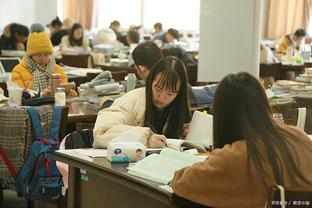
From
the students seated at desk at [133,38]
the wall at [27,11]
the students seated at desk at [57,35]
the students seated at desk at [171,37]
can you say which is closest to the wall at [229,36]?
the students seated at desk at [133,38]

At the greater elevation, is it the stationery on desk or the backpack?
the stationery on desk

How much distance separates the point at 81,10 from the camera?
15922 millimetres

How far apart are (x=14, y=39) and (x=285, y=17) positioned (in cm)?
690

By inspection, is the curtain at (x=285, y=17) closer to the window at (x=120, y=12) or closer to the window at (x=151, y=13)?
the window at (x=151, y=13)

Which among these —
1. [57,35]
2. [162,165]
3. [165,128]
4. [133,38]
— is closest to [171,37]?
[133,38]

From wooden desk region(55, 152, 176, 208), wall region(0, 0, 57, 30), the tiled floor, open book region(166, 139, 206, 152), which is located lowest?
the tiled floor

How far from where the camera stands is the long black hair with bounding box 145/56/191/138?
3623mm

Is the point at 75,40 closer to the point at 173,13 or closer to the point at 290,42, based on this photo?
the point at 290,42

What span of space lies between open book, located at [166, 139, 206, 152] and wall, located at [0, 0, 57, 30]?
9571mm

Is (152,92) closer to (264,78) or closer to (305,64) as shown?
(264,78)

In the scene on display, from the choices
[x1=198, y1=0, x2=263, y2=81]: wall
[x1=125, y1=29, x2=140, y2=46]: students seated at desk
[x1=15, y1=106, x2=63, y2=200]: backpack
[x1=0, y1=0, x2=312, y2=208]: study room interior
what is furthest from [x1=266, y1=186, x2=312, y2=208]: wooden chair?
[x1=125, y1=29, x2=140, y2=46]: students seated at desk

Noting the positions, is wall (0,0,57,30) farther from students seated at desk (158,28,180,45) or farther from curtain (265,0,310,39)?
curtain (265,0,310,39)

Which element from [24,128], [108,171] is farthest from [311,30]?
[108,171]

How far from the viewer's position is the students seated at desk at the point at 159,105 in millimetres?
3619
